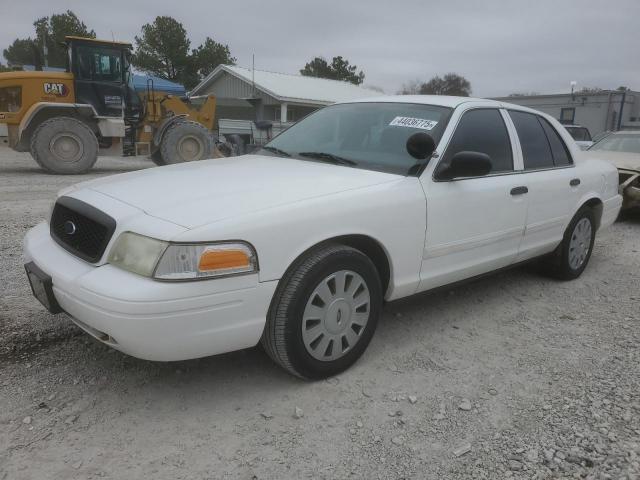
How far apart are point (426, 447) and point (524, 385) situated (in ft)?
2.82

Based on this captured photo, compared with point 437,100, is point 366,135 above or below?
below

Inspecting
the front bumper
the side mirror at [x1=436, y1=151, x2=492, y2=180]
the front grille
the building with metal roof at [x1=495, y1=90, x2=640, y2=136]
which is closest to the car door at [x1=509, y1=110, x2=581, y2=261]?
the side mirror at [x1=436, y1=151, x2=492, y2=180]

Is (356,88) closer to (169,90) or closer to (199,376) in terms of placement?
(169,90)

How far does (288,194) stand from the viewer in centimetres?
267

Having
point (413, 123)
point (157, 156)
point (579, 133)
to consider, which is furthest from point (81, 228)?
point (579, 133)

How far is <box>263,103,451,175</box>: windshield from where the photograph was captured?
10.8 feet

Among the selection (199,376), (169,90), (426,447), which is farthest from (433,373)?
(169,90)

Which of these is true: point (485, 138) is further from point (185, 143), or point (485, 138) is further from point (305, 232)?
point (185, 143)

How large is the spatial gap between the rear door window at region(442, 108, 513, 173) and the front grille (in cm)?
207

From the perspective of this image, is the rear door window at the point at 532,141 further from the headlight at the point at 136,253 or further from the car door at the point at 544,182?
the headlight at the point at 136,253

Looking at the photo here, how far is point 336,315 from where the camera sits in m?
2.76

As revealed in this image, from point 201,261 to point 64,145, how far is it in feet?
35.1

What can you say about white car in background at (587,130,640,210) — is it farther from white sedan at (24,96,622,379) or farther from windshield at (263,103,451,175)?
windshield at (263,103,451,175)

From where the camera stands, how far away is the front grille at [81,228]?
249cm
